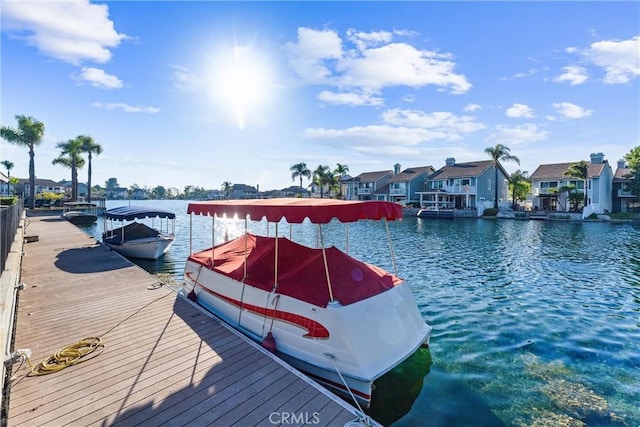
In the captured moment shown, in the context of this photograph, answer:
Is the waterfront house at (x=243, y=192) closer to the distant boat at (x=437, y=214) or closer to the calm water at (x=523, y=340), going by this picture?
the distant boat at (x=437, y=214)

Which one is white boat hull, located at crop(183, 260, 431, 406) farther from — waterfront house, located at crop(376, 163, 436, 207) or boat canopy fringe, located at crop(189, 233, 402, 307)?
waterfront house, located at crop(376, 163, 436, 207)

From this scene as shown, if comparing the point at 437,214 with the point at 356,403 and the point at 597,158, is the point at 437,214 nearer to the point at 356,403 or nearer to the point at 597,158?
the point at 597,158

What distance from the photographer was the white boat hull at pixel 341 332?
5.12 m

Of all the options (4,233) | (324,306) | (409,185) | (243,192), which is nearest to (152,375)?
(324,306)

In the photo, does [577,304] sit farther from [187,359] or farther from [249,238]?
[187,359]

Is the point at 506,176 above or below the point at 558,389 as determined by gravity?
above

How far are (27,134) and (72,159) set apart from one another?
12558 millimetres

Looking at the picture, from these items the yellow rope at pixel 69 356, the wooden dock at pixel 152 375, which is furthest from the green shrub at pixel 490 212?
the yellow rope at pixel 69 356

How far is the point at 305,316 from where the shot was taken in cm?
564

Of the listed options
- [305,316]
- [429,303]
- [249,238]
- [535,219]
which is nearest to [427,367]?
[305,316]

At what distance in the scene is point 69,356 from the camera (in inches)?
216

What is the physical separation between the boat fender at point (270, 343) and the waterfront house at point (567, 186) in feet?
171

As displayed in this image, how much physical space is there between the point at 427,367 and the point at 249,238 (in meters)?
5.74

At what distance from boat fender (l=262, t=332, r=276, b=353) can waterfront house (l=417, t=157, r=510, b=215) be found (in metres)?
50.8
